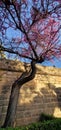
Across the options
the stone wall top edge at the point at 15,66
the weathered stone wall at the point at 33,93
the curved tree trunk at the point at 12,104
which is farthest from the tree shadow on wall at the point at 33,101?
the curved tree trunk at the point at 12,104

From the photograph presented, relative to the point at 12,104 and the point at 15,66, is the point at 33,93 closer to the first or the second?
the point at 15,66

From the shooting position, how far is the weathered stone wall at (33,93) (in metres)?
8.68

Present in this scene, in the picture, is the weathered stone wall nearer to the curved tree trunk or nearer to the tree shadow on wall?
the tree shadow on wall

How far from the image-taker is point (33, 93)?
9719 mm

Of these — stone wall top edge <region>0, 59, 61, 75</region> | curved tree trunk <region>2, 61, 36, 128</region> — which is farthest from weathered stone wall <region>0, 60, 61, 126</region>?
curved tree trunk <region>2, 61, 36, 128</region>

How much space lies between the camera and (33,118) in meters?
9.50

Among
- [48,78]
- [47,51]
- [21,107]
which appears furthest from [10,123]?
[48,78]

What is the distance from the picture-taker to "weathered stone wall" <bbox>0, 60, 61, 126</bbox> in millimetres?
8680

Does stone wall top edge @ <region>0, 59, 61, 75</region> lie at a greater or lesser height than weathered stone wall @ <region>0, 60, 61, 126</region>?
greater

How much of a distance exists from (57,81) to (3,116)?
3185 mm

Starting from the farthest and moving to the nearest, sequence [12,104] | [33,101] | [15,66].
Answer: [33,101]
[15,66]
[12,104]

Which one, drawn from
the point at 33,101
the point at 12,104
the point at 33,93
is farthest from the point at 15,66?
the point at 12,104

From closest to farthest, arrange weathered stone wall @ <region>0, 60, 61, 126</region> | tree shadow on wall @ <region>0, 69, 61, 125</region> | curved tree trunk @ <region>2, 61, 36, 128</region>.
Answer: curved tree trunk @ <region>2, 61, 36, 128</region> → weathered stone wall @ <region>0, 60, 61, 126</region> → tree shadow on wall @ <region>0, 69, 61, 125</region>

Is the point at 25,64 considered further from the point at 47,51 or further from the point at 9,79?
the point at 47,51
